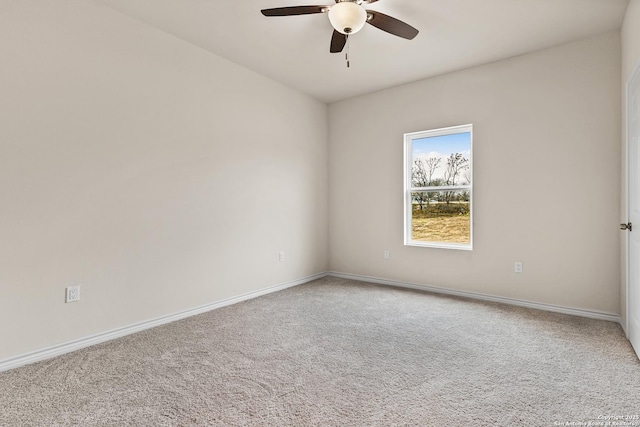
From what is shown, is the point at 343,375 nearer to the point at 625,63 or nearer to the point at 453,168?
the point at 453,168

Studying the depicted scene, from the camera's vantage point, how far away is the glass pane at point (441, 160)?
158 inches

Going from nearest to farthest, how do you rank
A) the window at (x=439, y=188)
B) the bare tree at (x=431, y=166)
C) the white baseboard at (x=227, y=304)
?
the white baseboard at (x=227, y=304) < the window at (x=439, y=188) < the bare tree at (x=431, y=166)

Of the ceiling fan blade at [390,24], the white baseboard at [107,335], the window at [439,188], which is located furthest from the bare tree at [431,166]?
the white baseboard at [107,335]

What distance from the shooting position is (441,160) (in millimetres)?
4199

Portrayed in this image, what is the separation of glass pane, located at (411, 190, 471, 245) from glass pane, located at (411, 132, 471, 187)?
0.15 metres

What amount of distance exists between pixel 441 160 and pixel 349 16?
2.45 metres

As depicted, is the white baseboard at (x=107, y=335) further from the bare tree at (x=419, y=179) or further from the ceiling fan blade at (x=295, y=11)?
the ceiling fan blade at (x=295, y=11)

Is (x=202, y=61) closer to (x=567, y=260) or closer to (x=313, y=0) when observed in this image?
(x=313, y=0)

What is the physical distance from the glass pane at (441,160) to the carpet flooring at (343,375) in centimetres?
167

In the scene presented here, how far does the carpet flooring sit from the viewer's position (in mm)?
1688

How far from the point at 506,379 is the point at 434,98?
10.3ft

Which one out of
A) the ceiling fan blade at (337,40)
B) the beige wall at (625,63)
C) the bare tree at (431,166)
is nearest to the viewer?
the beige wall at (625,63)

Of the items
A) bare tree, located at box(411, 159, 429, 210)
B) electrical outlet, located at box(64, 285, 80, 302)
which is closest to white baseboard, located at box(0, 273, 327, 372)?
electrical outlet, located at box(64, 285, 80, 302)

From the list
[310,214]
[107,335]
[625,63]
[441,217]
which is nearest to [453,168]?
[441,217]
